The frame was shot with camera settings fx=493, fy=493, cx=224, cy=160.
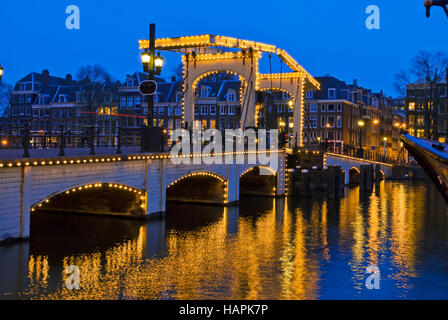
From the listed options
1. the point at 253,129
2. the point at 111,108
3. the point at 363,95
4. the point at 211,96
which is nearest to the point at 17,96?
the point at 111,108

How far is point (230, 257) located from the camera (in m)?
13.8

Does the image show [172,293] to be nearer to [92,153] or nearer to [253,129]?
[92,153]

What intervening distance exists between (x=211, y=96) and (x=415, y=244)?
162ft

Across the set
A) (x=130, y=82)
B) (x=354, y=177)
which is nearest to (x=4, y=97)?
(x=130, y=82)

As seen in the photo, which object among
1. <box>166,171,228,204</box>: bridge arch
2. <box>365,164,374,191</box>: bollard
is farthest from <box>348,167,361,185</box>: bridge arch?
<box>166,171,228,204</box>: bridge arch

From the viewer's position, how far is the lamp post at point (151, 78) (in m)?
18.1

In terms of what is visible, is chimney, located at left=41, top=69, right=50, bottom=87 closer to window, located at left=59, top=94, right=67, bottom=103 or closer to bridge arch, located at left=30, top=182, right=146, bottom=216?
window, located at left=59, top=94, right=67, bottom=103

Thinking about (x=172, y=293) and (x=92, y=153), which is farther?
(x=92, y=153)

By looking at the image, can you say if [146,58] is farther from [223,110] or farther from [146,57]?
[223,110]

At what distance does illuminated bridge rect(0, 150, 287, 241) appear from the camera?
13945 mm

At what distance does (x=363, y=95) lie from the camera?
76625 mm

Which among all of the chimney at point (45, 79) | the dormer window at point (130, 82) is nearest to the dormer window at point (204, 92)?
the dormer window at point (130, 82)

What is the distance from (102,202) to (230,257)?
8687 millimetres
